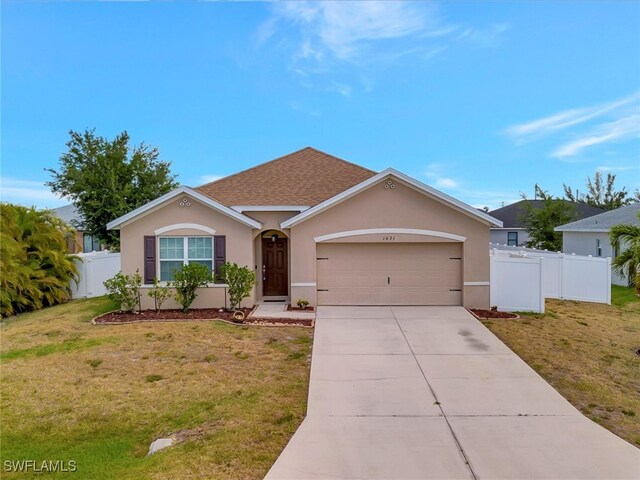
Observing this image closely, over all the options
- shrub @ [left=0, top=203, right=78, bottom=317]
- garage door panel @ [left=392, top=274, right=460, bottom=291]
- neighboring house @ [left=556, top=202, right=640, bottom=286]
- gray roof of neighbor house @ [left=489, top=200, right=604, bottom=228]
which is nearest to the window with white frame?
shrub @ [left=0, top=203, right=78, bottom=317]

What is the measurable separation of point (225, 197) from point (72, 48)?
711 cm

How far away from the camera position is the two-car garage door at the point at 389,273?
13148 mm

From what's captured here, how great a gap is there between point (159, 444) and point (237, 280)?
772 cm

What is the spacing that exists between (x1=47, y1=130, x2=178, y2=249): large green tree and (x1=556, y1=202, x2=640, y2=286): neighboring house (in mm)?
24887

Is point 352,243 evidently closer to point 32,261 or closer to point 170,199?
point 170,199

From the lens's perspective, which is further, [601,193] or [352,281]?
[601,193]

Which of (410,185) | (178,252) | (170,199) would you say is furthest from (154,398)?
(410,185)

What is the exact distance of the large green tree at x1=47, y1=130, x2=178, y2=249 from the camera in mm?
21672

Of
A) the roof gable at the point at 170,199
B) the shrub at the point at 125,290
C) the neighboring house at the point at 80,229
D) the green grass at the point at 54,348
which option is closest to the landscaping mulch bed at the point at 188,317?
the shrub at the point at 125,290

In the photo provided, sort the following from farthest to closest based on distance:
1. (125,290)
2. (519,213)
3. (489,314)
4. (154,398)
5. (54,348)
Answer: (519,213)
(125,290)
(489,314)
(54,348)
(154,398)

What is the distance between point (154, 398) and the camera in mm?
6430

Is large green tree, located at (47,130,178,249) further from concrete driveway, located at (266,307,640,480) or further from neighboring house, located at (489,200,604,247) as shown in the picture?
neighboring house, located at (489,200,604,247)

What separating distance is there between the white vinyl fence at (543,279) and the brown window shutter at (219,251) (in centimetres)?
888

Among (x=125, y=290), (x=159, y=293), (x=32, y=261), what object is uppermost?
(x=32, y=261)
